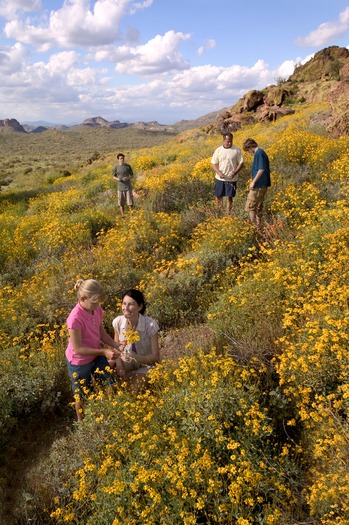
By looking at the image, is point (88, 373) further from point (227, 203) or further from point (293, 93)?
point (293, 93)

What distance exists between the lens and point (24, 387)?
175 inches

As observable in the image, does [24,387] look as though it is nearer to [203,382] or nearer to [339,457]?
[203,382]

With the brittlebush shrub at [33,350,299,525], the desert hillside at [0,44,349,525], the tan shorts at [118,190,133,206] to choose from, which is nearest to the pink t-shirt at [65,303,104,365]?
the desert hillside at [0,44,349,525]

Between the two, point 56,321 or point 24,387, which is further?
point 56,321

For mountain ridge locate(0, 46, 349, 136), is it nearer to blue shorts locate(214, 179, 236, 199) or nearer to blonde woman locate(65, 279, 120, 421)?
blue shorts locate(214, 179, 236, 199)

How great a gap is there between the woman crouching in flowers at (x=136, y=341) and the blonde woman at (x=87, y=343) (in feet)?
0.50

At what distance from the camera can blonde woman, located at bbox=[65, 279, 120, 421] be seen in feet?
13.2

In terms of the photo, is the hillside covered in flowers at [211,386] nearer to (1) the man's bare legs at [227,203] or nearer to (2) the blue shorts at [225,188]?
(1) the man's bare legs at [227,203]

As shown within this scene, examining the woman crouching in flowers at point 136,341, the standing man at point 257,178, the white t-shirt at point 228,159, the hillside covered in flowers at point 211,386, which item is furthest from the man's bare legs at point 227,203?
the woman crouching in flowers at point 136,341

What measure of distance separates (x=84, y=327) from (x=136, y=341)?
1.99 ft

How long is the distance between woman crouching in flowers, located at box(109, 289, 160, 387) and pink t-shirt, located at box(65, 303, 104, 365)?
281 millimetres

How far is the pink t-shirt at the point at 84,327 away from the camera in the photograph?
13.3ft

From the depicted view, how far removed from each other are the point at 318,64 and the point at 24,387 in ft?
119

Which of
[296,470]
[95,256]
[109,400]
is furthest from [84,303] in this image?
[95,256]
